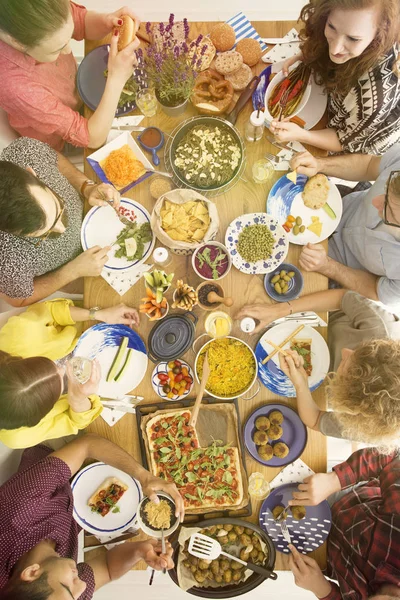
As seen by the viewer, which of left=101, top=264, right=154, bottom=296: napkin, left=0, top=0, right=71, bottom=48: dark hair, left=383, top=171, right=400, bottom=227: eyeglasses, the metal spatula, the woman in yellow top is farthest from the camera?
left=101, top=264, right=154, bottom=296: napkin

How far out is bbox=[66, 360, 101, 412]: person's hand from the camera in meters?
1.83

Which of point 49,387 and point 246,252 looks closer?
point 49,387

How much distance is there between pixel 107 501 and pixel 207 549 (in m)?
0.49

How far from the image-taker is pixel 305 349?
6.59 ft

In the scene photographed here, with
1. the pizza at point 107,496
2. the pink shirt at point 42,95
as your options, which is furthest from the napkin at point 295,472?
the pink shirt at point 42,95

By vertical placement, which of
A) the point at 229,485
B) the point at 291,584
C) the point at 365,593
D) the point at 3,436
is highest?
the point at 3,436

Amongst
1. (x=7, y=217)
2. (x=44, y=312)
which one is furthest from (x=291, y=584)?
(x=7, y=217)

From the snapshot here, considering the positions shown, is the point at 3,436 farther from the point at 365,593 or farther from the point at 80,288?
the point at 365,593

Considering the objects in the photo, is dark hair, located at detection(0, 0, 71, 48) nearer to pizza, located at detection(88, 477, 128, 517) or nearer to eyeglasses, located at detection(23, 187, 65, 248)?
eyeglasses, located at detection(23, 187, 65, 248)

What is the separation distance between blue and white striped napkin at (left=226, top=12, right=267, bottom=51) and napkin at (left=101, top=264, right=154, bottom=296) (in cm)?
118

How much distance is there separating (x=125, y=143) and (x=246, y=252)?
0.76 m

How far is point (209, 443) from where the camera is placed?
6.62 feet

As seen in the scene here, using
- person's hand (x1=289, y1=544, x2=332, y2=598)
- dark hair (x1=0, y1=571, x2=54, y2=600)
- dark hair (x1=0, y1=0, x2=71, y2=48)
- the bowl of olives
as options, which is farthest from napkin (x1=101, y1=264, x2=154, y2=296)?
person's hand (x1=289, y1=544, x2=332, y2=598)

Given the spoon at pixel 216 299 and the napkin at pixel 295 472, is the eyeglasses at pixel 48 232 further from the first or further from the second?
the napkin at pixel 295 472
